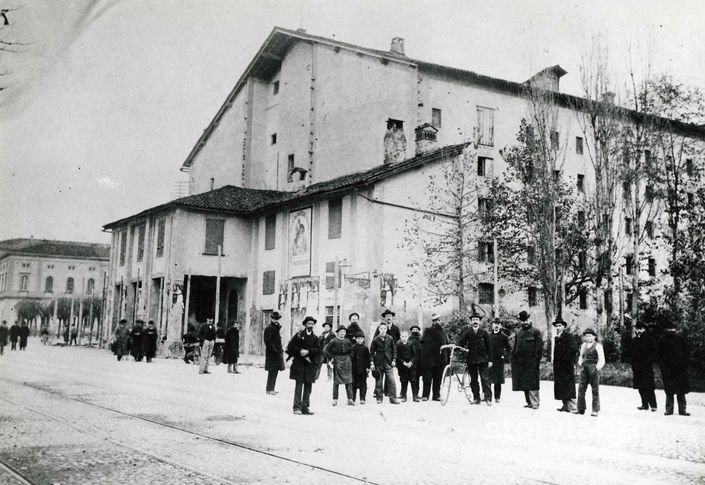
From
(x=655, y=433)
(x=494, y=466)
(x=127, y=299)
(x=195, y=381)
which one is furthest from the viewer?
(x=127, y=299)

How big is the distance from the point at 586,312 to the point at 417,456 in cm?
2803

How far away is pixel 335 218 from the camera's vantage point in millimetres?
28750

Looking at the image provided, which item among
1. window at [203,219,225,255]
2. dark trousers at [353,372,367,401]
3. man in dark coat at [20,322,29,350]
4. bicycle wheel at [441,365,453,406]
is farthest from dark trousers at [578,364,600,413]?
man in dark coat at [20,322,29,350]

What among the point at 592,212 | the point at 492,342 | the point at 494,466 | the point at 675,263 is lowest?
the point at 494,466

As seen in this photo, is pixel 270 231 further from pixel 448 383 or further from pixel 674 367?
pixel 674 367

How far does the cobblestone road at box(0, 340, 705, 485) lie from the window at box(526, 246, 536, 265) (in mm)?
14160

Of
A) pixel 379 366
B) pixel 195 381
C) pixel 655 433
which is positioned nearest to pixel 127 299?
pixel 195 381

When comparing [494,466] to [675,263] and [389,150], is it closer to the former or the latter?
[675,263]

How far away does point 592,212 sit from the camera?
28.7 meters

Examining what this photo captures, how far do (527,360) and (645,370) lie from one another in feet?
6.91

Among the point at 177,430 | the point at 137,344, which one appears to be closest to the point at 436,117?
the point at 137,344

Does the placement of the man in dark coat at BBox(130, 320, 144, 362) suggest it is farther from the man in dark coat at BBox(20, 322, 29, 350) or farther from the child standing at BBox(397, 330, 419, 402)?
the child standing at BBox(397, 330, 419, 402)

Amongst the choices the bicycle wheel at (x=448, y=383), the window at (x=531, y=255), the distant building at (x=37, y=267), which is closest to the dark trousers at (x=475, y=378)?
the bicycle wheel at (x=448, y=383)

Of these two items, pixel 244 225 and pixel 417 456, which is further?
pixel 244 225
